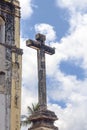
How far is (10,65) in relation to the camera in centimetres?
1995

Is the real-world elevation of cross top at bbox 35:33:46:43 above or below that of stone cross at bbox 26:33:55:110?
above

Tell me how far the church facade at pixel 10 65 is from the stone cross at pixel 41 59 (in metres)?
5.41

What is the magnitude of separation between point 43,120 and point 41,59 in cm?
210

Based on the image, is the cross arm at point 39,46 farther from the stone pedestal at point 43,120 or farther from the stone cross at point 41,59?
the stone pedestal at point 43,120

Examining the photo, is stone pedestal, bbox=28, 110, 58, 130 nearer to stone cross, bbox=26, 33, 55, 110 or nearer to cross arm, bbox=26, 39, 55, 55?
stone cross, bbox=26, 33, 55, 110

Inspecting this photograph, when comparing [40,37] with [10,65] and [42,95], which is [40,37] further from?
[10,65]

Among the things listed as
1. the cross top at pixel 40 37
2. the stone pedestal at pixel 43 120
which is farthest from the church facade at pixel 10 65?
the stone pedestal at pixel 43 120

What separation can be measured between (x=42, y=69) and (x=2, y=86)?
20.5ft

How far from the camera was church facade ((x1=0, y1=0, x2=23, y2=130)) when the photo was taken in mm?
19016

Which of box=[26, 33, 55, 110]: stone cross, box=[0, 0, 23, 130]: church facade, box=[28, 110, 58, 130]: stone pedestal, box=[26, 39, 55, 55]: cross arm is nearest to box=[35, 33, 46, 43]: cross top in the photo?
box=[26, 33, 55, 110]: stone cross

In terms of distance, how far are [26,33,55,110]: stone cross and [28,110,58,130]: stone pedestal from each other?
9.1 inches

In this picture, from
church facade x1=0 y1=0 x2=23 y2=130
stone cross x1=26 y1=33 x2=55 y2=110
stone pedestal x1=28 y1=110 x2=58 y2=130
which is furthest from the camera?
church facade x1=0 y1=0 x2=23 y2=130

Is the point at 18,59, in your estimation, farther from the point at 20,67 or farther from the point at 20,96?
the point at 20,96

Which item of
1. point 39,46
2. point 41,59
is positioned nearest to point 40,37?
point 39,46
